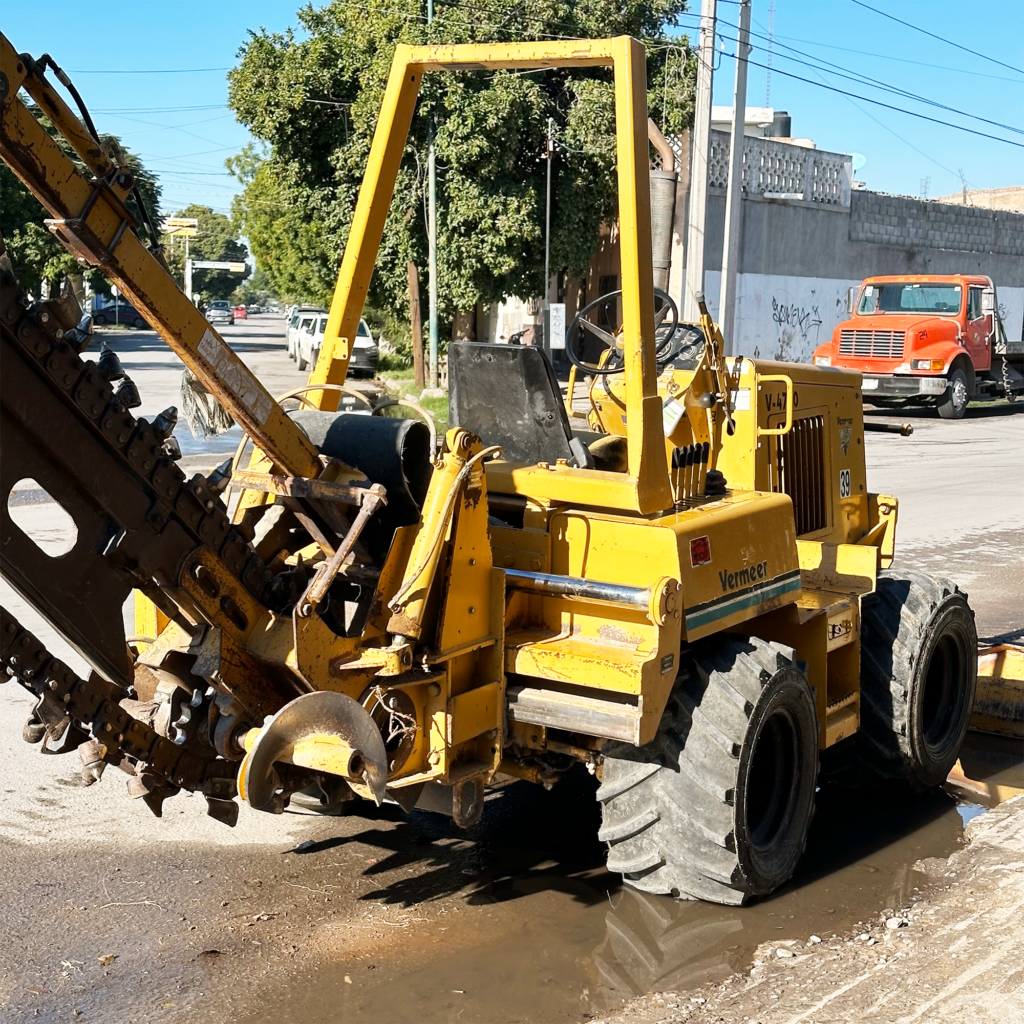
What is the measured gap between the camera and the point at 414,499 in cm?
484

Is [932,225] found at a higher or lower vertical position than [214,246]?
lower

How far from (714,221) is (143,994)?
2522 centimetres

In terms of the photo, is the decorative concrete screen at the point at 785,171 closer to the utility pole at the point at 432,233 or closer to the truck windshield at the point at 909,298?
the truck windshield at the point at 909,298

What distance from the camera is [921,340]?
25500 mm

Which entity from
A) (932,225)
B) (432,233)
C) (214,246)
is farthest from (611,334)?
(214,246)

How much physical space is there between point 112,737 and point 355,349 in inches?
1046

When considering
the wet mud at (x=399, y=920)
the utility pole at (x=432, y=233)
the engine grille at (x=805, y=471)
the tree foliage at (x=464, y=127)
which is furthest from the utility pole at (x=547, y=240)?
the wet mud at (x=399, y=920)

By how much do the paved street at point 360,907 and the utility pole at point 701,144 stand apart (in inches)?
531

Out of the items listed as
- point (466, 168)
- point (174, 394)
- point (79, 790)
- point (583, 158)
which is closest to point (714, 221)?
point (583, 158)

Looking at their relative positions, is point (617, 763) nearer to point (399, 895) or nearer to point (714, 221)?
point (399, 895)

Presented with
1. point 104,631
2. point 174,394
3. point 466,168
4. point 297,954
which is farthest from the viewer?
point 174,394

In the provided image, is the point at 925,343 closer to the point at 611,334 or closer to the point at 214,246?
the point at 611,334

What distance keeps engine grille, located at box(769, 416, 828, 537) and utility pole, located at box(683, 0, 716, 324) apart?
11940 mm

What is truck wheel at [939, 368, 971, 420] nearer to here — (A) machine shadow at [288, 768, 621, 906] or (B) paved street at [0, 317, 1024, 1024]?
(B) paved street at [0, 317, 1024, 1024]
